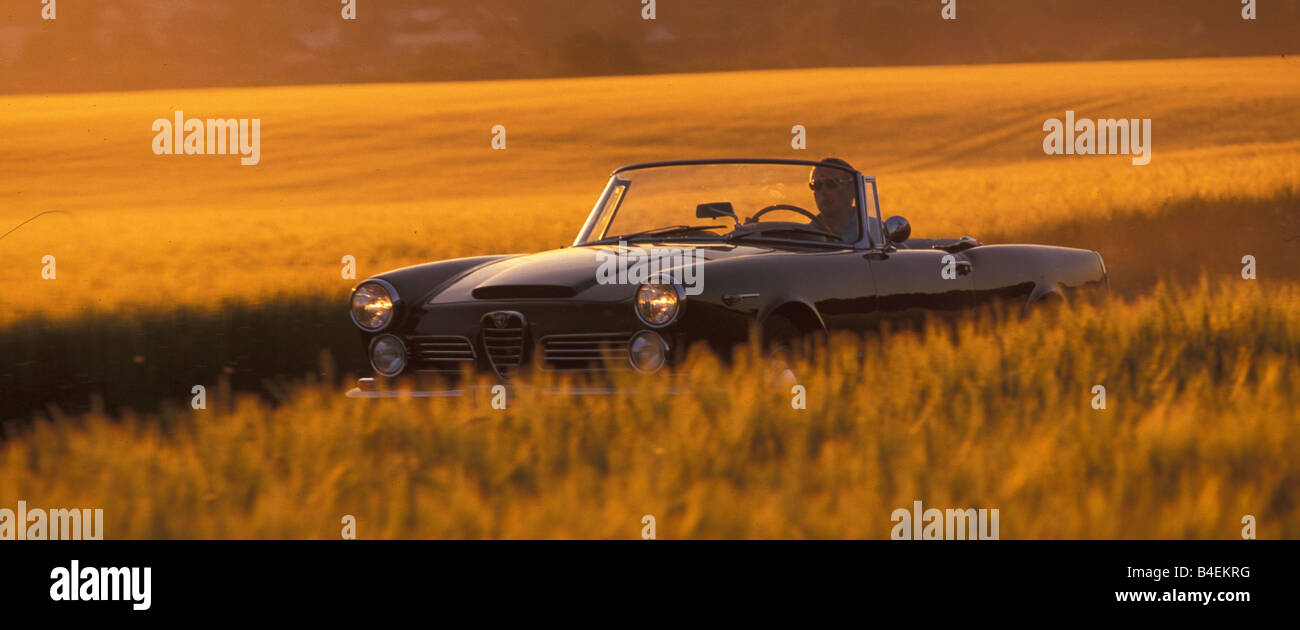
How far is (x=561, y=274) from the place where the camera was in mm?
7117

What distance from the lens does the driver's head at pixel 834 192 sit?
8250 mm

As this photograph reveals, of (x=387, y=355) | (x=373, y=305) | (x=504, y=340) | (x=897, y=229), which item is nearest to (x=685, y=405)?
(x=504, y=340)

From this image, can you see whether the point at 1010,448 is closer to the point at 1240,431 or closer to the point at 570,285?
the point at 1240,431

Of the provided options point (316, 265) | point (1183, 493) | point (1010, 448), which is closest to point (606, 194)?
point (1010, 448)

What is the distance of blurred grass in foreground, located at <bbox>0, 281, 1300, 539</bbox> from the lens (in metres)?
4.70

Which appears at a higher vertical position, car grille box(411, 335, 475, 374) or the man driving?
the man driving

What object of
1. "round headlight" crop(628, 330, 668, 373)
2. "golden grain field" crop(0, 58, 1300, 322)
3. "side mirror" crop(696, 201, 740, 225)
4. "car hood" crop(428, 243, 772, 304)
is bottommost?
"round headlight" crop(628, 330, 668, 373)

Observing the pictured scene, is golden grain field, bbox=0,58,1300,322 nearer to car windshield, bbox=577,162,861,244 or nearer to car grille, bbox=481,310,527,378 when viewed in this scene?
car windshield, bbox=577,162,861,244

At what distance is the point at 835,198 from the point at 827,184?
91 mm

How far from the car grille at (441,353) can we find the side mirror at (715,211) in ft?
5.52

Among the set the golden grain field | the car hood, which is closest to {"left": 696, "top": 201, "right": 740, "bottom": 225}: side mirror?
the car hood

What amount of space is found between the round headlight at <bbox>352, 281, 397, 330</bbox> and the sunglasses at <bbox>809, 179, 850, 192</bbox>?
2.38 m

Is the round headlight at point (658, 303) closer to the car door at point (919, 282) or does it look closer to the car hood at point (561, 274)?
the car hood at point (561, 274)

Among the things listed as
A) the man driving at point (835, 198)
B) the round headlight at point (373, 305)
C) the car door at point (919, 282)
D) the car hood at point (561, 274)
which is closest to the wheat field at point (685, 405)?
the car door at point (919, 282)
